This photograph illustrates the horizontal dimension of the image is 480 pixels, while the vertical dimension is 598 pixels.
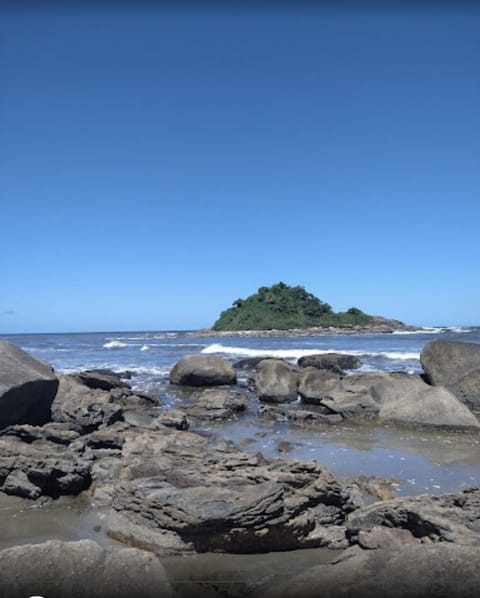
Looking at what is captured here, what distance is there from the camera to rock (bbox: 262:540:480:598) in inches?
125

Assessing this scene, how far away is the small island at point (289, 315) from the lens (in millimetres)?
81000

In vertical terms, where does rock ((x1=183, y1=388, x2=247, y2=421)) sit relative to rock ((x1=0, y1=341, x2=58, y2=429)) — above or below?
below

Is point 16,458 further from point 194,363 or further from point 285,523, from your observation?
point 194,363

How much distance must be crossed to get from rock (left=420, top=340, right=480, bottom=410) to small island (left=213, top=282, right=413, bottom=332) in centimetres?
6348

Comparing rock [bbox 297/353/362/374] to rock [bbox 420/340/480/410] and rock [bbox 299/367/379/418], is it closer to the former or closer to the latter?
rock [bbox 299/367/379/418]

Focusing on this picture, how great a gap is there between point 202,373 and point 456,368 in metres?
7.72

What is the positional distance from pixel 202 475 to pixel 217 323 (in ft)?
279

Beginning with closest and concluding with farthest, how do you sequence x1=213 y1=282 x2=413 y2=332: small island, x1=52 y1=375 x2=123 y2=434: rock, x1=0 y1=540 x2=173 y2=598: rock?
x1=0 y1=540 x2=173 y2=598: rock < x1=52 y1=375 x2=123 y2=434: rock < x1=213 y1=282 x2=413 y2=332: small island

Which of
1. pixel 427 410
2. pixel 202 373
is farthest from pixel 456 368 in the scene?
pixel 202 373

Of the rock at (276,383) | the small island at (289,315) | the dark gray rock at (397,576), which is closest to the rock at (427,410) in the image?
the rock at (276,383)

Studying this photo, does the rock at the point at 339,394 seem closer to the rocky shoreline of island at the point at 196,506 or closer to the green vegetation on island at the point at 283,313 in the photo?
the rocky shoreline of island at the point at 196,506

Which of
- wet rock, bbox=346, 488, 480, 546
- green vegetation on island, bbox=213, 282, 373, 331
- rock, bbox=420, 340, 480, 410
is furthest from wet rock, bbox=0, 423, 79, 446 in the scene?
green vegetation on island, bbox=213, 282, 373, 331

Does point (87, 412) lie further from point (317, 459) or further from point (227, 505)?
point (227, 505)

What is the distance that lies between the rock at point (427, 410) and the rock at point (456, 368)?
1.43 metres
